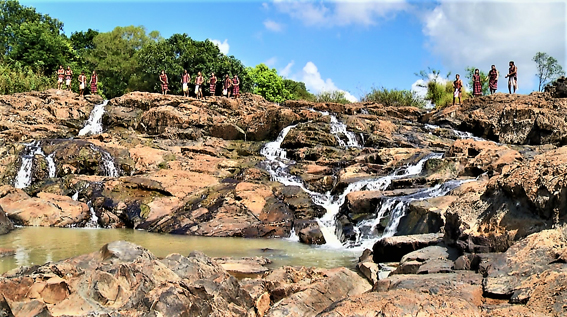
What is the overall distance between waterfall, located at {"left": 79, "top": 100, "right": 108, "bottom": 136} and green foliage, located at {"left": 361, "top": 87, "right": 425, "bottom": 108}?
19.3 metres

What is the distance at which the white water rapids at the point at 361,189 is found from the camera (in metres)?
11.1

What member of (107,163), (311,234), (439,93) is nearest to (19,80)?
(107,163)

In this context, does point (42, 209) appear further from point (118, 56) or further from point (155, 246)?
point (118, 56)

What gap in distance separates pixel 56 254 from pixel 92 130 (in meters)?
16.7

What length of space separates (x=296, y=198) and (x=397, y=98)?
2257cm

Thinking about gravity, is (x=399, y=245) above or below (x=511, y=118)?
below

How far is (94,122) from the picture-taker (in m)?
24.8

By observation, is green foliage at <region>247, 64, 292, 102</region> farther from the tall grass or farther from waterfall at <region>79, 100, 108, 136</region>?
waterfall at <region>79, 100, 108, 136</region>

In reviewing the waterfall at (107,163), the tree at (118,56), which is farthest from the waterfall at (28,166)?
the tree at (118,56)

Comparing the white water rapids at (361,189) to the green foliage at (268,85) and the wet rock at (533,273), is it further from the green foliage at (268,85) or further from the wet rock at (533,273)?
the green foliage at (268,85)

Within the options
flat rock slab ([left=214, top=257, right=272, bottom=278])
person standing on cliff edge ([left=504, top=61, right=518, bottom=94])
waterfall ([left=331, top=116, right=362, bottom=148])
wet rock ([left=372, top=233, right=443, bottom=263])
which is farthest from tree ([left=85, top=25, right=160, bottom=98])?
wet rock ([left=372, top=233, right=443, bottom=263])

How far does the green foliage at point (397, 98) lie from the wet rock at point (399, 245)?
27427 millimetres

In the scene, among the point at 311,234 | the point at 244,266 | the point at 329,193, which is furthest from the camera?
the point at 329,193

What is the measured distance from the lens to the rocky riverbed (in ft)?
13.9
